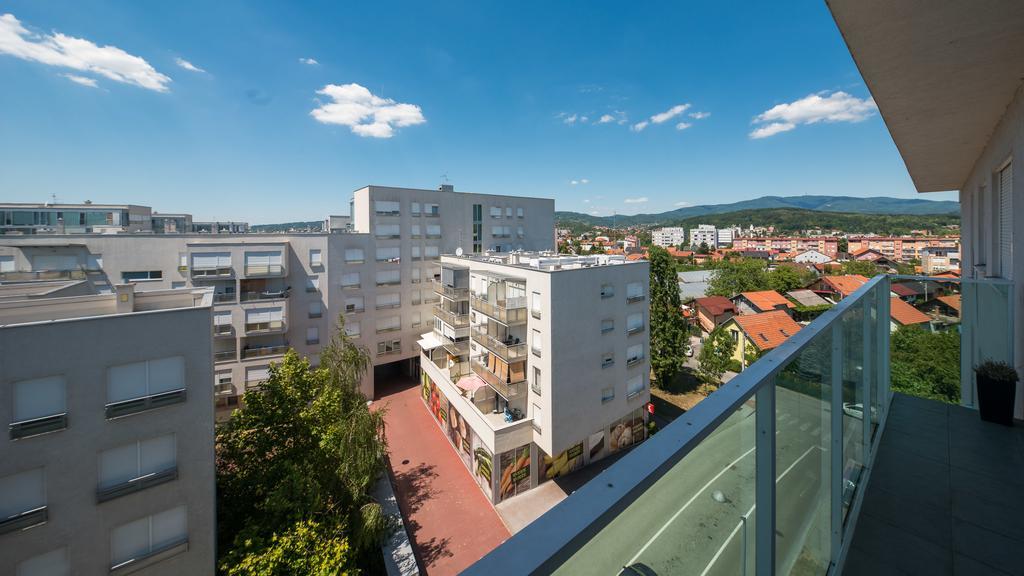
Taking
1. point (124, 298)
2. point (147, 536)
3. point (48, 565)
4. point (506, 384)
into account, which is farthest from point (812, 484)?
point (506, 384)

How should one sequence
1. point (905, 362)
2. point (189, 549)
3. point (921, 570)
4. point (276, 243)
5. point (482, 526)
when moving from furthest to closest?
point (276, 243) → point (905, 362) → point (482, 526) → point (189, 549) → point (921, 570)

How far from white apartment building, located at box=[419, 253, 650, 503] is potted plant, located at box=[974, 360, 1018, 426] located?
10030 mm

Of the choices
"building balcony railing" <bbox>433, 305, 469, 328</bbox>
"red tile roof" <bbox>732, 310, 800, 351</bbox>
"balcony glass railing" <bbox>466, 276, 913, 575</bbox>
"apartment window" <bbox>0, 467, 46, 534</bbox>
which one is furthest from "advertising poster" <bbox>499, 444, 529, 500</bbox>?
"red tile roof" <bbox>732, 310, 800, 351</bbox>

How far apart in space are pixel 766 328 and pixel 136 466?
3051cm

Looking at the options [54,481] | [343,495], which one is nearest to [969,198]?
[343,495]

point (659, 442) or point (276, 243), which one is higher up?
point (276, 243)

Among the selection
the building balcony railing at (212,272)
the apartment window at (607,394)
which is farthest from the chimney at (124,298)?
the apartment window at (607,394)

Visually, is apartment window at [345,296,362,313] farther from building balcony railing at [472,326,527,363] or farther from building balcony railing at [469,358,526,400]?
building balcony railing at [469,358,526,400]

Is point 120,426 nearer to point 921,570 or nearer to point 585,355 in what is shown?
point 921,570

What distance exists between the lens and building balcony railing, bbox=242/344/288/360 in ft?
62.9

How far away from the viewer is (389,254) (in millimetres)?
24250

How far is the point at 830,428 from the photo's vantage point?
2238 millimetres

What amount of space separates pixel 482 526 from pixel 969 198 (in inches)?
577

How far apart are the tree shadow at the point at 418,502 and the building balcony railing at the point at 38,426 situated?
868cm
